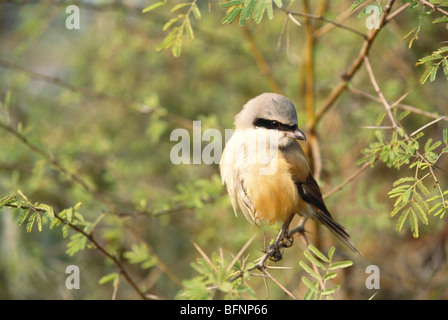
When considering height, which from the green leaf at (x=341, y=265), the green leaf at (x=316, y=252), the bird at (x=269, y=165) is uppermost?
the bird at (x=269, y=165)

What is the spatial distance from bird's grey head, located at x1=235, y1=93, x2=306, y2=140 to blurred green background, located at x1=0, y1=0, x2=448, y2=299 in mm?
807

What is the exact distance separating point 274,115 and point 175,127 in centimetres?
241

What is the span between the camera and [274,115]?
255 centimetres

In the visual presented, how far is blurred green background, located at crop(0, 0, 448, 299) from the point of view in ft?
12.4

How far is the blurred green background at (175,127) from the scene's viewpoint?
12.4 feet

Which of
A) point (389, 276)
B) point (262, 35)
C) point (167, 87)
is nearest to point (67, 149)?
point (167, 87)

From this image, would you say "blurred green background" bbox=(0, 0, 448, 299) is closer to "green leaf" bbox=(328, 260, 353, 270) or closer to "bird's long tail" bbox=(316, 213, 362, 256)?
"bird's long tail" bbox=(316, 213, 362, 256)

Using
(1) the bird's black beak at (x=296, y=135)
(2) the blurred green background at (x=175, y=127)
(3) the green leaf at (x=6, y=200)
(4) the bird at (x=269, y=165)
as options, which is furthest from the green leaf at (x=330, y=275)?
(2) the blurred green background at (x=175, y=127)

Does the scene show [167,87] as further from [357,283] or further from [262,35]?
[357,283]

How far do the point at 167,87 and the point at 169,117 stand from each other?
167cm

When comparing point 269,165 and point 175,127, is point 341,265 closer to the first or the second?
point 269,165

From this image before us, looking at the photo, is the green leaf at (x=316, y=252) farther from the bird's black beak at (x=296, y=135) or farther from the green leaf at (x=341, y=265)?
the bird's black beak at (x=296, y=135)

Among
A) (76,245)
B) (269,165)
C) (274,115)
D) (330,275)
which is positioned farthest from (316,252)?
(76,245)

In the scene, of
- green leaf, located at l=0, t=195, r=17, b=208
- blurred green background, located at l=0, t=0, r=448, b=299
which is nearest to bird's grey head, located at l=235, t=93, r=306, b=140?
blurred green background, located at l=0, t=0, r=448, b=299
